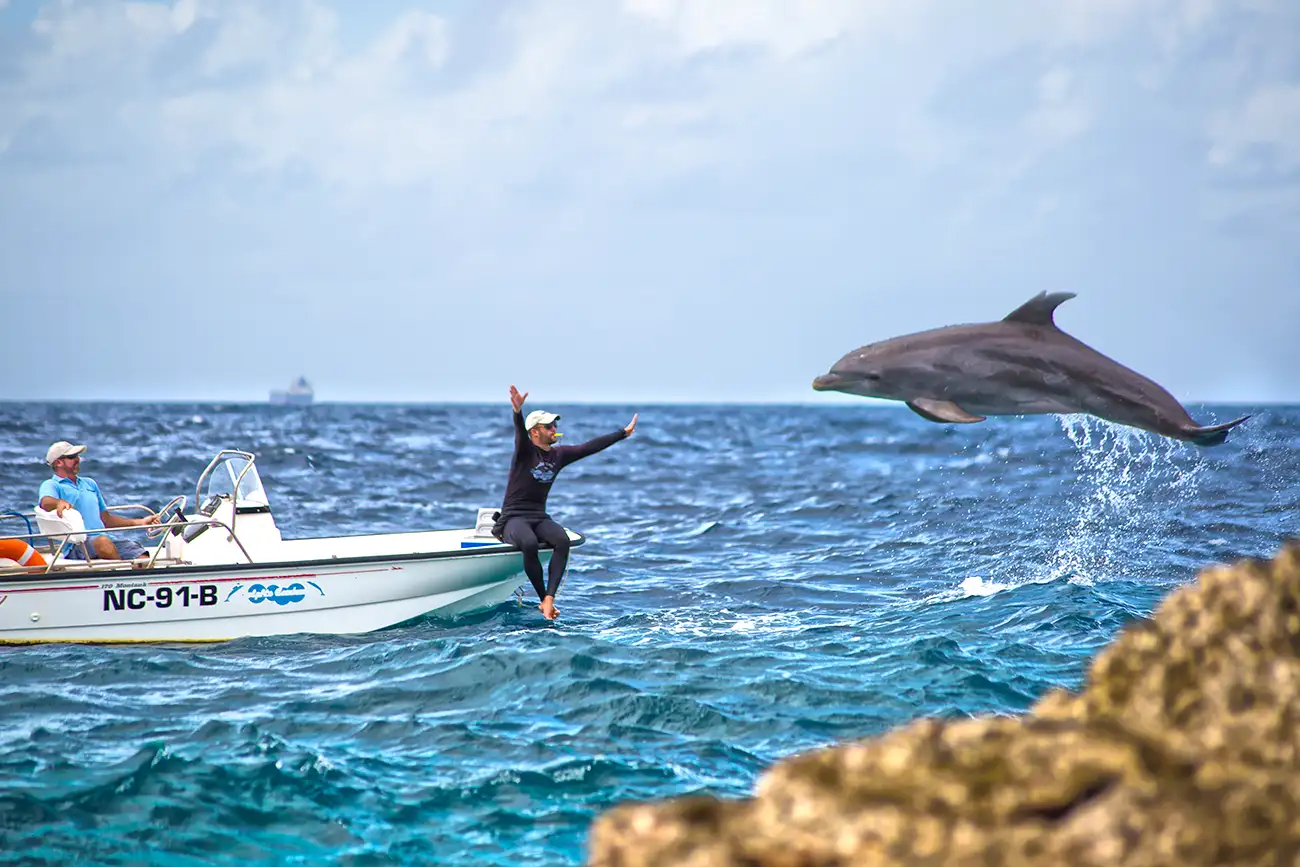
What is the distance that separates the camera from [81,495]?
1224 centimetres

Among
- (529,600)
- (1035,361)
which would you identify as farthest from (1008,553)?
(1035,361)

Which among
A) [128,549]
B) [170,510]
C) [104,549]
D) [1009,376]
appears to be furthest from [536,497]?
[1009,376]

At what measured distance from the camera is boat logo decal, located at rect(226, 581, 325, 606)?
11.9 m

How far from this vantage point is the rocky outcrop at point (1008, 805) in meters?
2.90

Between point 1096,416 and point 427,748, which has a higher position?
point 1096,416

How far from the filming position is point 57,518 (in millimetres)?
11789

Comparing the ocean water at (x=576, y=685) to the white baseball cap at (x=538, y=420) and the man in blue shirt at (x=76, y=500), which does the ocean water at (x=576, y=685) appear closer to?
the man in blue shirt at (x=76, y=500)

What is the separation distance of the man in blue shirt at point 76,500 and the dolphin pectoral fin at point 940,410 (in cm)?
745

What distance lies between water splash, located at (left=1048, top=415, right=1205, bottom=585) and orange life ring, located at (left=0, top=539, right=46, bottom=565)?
981 cm

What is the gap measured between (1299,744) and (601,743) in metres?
5.67

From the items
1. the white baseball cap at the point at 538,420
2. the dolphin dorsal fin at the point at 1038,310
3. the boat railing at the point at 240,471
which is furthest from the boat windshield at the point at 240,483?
the dolphin dorsal fin at the point at 1038,310

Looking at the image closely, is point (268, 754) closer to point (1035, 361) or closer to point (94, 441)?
point (1035, 361)

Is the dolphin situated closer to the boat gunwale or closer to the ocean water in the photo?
the ocean water

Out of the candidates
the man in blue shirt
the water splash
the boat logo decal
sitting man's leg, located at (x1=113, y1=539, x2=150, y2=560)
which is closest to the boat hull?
the boat logo decal
